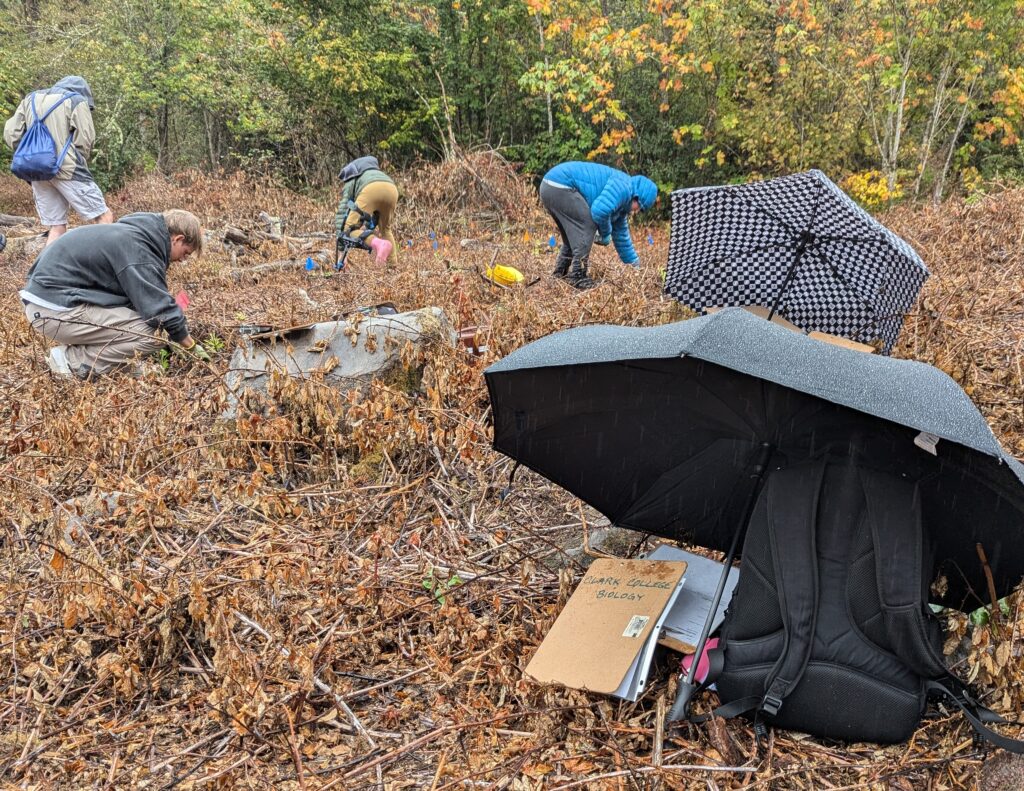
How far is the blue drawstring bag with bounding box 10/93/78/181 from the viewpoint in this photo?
6.38 metres

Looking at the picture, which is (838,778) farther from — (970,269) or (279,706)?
(970,269)

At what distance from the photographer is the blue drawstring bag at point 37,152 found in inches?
251

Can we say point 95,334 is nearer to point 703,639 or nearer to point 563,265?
point 563,265

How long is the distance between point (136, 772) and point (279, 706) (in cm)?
42

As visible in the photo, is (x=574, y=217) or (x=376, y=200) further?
(x=376, y=200)

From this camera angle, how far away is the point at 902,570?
1.95 meters

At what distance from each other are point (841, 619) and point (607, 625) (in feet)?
2.32

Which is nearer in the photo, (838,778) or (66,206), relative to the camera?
(838,778)

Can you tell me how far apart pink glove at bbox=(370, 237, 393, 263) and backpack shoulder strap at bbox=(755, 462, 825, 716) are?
22.6 feet

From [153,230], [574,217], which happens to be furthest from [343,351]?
[574,217]

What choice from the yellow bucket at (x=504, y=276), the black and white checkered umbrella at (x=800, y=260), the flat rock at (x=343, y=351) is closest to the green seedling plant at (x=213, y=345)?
the flat rock at (x=343, y=351)

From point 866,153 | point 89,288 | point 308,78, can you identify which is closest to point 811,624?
point 89,288

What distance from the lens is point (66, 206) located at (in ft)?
23.2

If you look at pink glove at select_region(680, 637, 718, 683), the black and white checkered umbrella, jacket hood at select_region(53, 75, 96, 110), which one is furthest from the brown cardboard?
jacket hood at select_region(53, 75, 96, 110)
